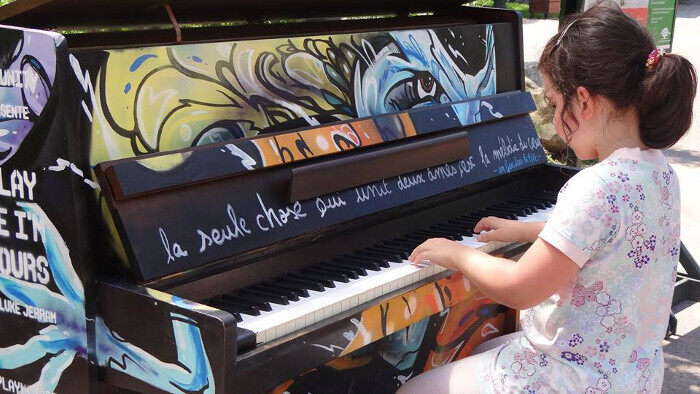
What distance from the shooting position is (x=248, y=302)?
205 cm

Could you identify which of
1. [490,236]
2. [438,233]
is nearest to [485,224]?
[490,236]

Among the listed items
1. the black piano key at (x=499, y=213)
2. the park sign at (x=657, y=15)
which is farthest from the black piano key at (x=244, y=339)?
the park sign at (x=657, y=15)

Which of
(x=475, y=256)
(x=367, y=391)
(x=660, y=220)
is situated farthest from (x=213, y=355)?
(x=367, y=391)

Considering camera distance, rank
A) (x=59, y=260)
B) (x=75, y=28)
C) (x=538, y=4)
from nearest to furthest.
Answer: (x=59, y=260) < (x=75, y=28) < (x=538, y=4)

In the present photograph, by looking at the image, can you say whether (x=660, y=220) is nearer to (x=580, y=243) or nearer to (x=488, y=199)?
(x=580, y=243)

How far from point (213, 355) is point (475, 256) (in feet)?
2.18

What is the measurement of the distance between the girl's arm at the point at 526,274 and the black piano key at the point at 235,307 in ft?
1.68

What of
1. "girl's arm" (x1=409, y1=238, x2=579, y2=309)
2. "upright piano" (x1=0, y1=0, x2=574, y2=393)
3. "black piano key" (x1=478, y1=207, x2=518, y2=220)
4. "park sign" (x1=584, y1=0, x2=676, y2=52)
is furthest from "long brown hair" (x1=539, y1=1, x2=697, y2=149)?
"park sign" (x1=584, y1=0, x2=676, y2=52)

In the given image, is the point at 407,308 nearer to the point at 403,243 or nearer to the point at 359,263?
the point at 359,263

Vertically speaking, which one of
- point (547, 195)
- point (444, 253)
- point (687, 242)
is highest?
point (444, 253)

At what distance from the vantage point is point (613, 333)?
1.89 meters

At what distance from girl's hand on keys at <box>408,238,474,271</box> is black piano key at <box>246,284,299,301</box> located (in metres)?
0.35

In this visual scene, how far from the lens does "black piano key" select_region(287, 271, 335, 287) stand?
221 cm

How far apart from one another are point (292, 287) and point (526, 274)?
622 millimetres
